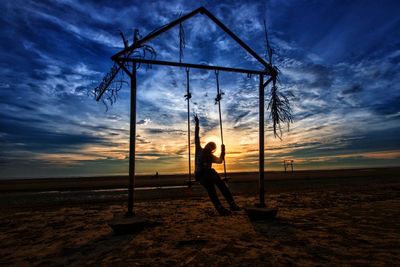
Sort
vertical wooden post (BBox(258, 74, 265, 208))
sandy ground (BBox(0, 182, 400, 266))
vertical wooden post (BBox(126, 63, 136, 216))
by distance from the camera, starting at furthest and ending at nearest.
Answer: vertical wooden post (BBox(258, 74, 265, 208))
vertical wooden post (BBox(126, 63, 136, 216))
sandy ground (BBox(0, 182, 400, 266))

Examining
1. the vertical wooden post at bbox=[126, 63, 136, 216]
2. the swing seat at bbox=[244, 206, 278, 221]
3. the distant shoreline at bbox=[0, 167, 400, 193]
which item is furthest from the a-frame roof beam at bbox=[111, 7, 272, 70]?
the distant shoreline at bbox=[0, 167, 400, 193]

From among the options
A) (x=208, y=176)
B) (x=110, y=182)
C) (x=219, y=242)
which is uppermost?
(x=208, y=176)

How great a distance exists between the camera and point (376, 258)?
3.69m

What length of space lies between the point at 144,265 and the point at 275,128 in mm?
5515

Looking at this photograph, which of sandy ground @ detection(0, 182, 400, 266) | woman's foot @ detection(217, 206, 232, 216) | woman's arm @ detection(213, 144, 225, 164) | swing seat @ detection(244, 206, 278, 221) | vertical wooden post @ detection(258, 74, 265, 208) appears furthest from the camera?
vertical wooden post @ detection(258, 74, 265, 208)

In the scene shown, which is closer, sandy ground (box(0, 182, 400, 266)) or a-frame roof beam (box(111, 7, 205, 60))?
sandy ground (box(0, 182, 400, 266))

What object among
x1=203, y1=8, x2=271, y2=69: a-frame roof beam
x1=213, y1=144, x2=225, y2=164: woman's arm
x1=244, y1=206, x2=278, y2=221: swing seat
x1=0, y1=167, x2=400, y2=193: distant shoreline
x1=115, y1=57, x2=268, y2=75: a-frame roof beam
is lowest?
x1=0, y1=167, x2=400, y2=193: distant shoreline

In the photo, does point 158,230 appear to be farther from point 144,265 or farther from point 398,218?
point 398,218

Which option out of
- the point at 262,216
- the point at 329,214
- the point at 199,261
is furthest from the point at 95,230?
the point at 329,214

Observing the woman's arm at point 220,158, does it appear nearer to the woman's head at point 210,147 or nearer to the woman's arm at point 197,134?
the woman's head at point 210,147

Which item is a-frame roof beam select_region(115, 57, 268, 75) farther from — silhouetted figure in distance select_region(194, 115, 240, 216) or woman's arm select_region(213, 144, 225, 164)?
woman's arm select_region(213, 144, 225, 164)

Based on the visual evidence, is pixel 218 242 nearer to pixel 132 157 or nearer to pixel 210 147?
pixel 210 147

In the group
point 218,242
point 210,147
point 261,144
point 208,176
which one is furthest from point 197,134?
point 218,242

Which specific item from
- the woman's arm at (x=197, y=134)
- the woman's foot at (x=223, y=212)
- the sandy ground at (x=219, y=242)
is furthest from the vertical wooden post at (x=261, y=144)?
the woman's arm at (x=197, y=134)
